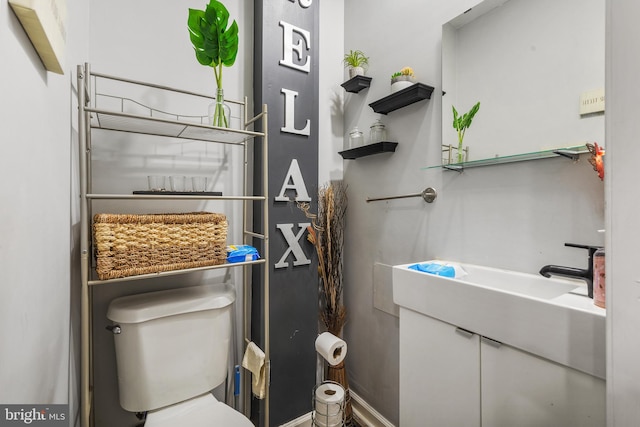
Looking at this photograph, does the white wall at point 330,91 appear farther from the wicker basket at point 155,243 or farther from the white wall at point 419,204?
the wicker basket at point 155,243

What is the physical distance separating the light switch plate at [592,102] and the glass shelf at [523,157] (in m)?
0.11

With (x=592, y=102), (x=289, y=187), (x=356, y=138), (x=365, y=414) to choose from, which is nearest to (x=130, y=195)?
(x=289, y=187)

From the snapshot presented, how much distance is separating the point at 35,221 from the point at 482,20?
1535 mm

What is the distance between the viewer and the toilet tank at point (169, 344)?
42.1 inches

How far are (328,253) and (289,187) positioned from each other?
452mm

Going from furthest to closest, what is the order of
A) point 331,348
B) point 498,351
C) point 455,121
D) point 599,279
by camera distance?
point 331,348 → point 455,121 → point 498,351 → point 599,279

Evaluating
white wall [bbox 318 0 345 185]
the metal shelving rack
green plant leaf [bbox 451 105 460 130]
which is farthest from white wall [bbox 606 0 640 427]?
white wall [bbox 318 0 345 185]

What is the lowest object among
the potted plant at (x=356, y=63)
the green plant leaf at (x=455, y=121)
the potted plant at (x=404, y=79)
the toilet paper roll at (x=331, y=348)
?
the toilet paper roll at (x=331, y=348)

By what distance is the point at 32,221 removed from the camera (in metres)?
0.56

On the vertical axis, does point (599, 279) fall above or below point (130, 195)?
below

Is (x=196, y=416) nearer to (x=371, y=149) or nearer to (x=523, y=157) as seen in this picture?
(x=371, y=149)

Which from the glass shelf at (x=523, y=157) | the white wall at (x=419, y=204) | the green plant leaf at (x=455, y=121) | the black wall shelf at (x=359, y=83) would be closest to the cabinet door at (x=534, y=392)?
the white wall at (x=419, y=204)

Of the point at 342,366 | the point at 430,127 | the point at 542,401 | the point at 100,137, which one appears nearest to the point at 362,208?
the point at 430,127

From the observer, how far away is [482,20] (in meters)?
1.12
